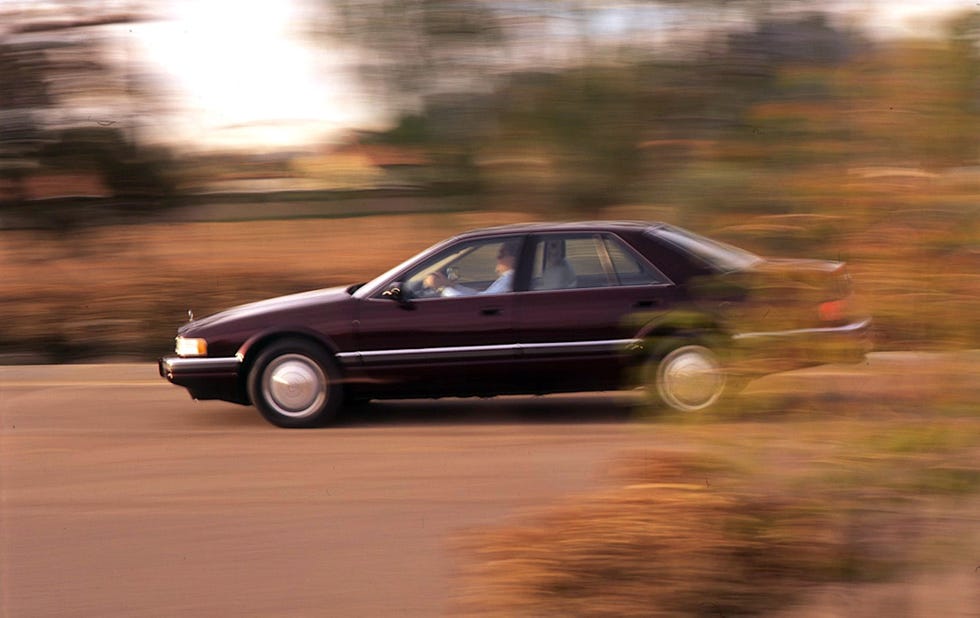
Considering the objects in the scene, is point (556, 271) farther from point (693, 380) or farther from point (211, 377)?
point (693, 380)

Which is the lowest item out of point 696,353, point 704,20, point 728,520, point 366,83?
point 728,520

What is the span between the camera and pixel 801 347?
3.42 metres

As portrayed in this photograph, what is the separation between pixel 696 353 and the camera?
11.1 ft

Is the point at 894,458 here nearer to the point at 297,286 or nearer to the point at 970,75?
the point at 970,75

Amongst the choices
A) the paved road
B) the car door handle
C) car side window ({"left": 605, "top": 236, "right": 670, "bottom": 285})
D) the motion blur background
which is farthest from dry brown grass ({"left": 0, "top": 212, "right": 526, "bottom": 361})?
the motion blur background

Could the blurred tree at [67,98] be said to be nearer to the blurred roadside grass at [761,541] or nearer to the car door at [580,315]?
the car door at [580,315]

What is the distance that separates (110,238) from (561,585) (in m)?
12.1

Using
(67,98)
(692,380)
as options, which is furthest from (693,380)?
(67,98)

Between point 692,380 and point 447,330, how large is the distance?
478 centimetres

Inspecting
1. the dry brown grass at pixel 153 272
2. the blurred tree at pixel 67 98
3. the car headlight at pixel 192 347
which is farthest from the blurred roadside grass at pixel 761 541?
the blurred tree at pixel 67 98

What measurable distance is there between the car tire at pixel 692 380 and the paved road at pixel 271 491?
0.37 feet

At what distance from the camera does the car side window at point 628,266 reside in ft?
27.1

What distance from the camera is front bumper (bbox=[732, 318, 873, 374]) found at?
3248 mm

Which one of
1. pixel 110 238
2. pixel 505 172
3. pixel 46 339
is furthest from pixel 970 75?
pixel 110 238
